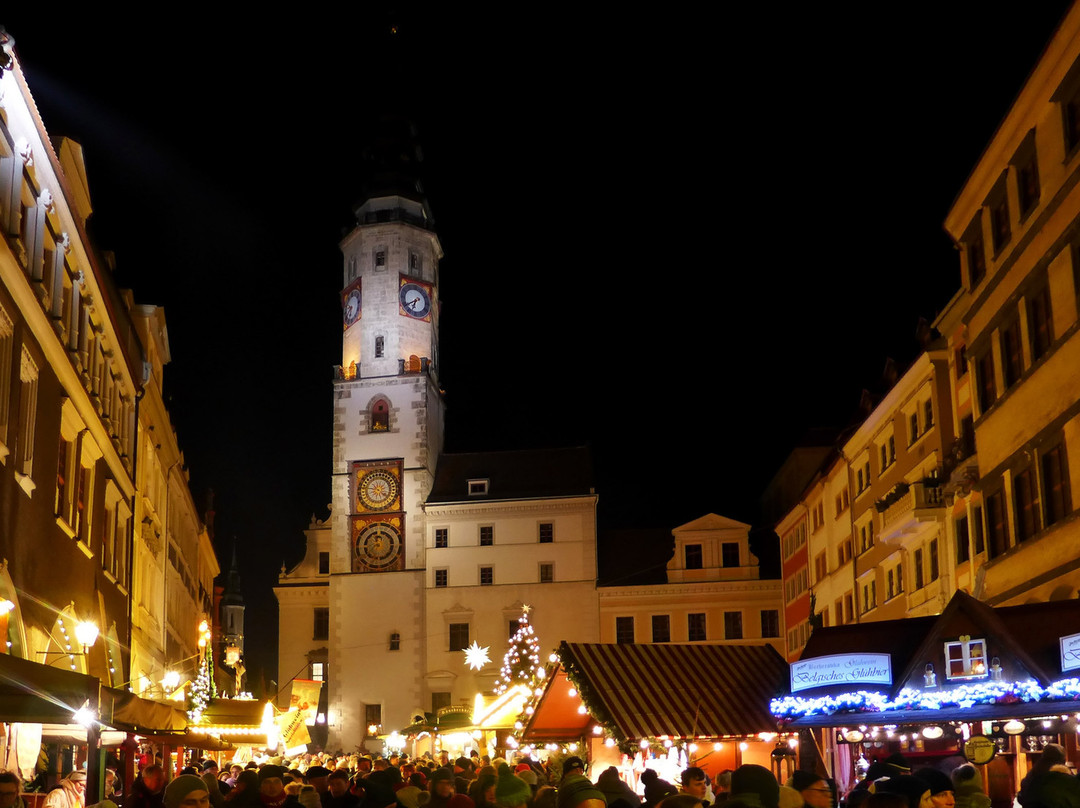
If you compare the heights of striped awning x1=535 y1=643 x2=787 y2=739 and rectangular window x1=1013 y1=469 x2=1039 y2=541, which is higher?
rectangular window x1=1013 y1=469 x2=1039 y2=541

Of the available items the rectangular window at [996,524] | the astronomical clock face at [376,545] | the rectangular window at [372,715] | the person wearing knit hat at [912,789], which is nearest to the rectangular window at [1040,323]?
the rectangular window at [996,524]

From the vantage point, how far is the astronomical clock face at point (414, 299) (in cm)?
7138

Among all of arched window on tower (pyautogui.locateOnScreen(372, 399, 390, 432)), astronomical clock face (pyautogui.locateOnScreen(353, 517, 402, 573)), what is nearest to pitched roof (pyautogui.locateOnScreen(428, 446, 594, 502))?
astronomical clock face (pyautogui.locateOnScreen(353, 517, 402, 573))

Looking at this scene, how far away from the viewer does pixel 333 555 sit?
68.5m

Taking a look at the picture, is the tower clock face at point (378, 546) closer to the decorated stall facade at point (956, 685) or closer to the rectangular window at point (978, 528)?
the rectangular window at point (978, 528)

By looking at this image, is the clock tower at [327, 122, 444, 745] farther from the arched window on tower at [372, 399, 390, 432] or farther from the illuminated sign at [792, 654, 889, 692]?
the illuminated sign at [792, 654, 889, 692]

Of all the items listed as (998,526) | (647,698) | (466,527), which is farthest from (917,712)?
(466,527)

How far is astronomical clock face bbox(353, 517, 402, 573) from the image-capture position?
67875 mm

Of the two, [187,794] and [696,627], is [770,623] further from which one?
[187,794]

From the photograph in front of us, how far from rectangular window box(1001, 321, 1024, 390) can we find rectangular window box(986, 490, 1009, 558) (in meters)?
2.20

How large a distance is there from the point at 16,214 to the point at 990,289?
1683 cm

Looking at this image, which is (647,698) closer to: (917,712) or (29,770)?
(917,712)

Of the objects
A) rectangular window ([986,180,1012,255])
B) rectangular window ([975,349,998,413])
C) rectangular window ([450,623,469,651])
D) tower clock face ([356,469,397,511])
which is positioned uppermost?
tower clock face ([356,469,397,511])

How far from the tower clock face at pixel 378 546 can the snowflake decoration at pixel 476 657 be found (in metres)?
6.23
